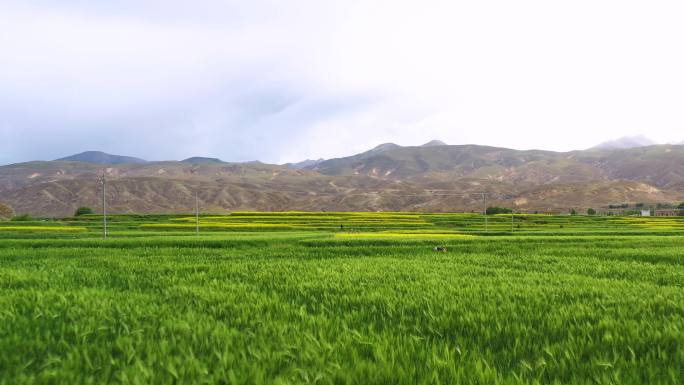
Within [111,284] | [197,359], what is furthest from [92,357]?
[111,284]

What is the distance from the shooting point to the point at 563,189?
170 metres

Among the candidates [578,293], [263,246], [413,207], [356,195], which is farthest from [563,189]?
[578,293]

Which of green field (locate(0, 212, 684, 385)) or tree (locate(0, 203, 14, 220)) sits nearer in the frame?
green field (locate(0, 212, 684, 385))

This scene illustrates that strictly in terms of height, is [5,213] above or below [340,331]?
below

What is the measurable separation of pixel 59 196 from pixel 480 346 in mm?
195179

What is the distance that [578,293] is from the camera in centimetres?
845

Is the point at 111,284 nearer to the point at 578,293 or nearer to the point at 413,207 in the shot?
the point at 578,293

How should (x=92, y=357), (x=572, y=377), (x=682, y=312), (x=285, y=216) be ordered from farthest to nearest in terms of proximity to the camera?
(x=285, y=216) → (x=682, y=312) → (x=92, y=357) → (x=572, y=377)

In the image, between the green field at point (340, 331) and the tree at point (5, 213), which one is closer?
the green field at point (340, 331)

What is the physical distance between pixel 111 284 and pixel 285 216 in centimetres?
6583

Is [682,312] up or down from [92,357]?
down

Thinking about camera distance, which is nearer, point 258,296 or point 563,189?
point 258,296

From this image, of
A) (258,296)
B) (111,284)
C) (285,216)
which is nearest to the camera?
(258,296)

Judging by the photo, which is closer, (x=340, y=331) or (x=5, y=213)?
(x=340, y=331)
